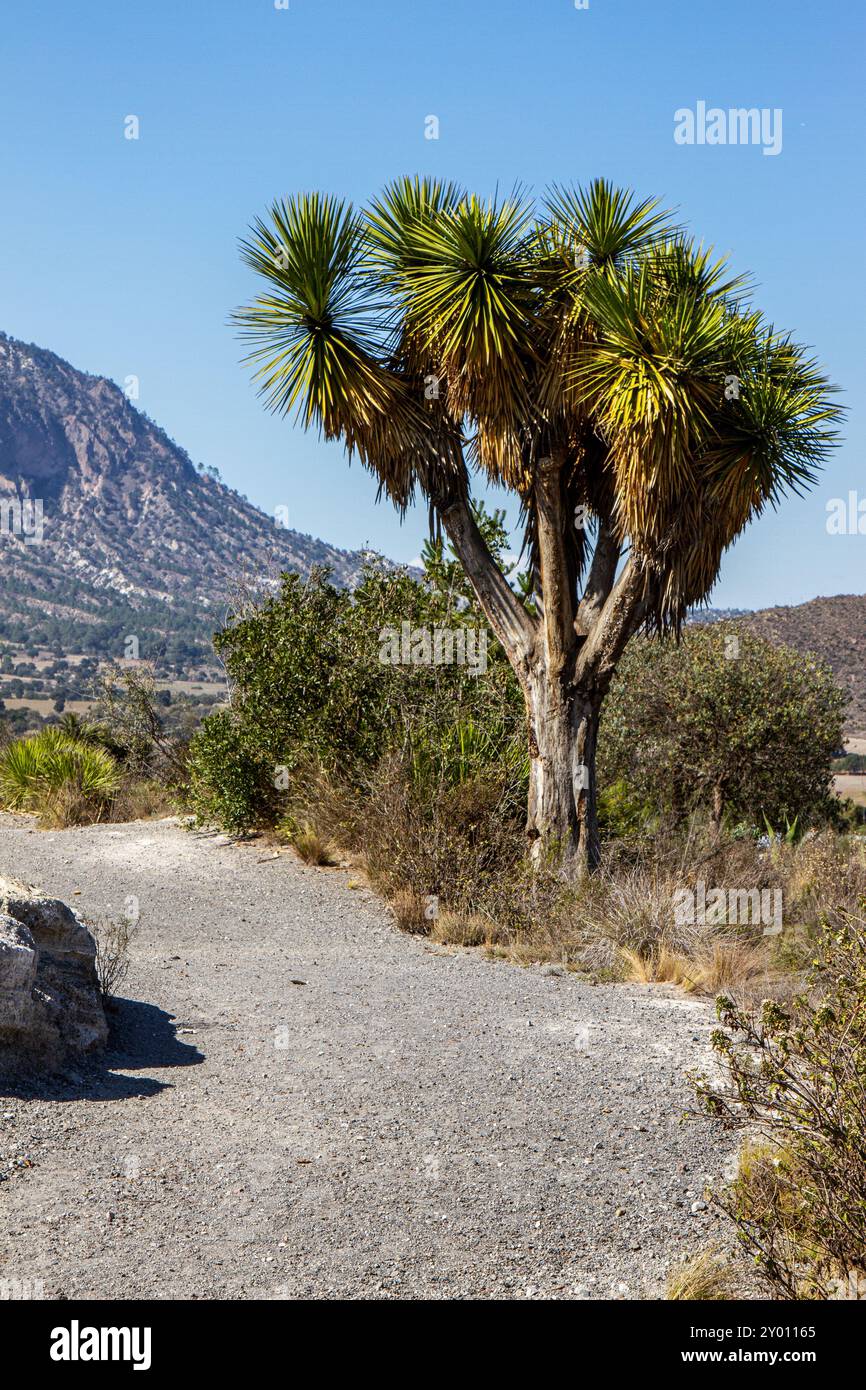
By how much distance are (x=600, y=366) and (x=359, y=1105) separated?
5698mm

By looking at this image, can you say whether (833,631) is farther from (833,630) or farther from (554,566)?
(554,566)

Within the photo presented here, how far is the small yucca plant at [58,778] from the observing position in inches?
583

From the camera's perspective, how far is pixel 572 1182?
4254mm

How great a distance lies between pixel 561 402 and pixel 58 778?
9150mm

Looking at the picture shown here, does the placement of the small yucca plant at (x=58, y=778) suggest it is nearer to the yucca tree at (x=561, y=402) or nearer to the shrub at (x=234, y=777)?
the shrub at (x=234, y=777)

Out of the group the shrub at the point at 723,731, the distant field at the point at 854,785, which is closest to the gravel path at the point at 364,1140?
the shrub at the point at 723,731

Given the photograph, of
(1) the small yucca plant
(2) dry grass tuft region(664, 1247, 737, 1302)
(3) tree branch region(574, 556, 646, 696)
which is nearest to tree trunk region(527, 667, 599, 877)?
(3) tree branch region(574, 556, 646, 696)

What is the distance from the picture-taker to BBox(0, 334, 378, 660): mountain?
3462 inches

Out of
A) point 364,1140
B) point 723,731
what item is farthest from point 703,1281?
point 723,731

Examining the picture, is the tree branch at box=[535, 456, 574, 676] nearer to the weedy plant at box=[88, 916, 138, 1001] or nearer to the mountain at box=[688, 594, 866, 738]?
the weedy plant at box=[88, 916, 138, 1001]

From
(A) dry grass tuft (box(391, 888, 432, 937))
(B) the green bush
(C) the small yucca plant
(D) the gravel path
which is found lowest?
(D) the gravel path

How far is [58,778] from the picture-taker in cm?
1524

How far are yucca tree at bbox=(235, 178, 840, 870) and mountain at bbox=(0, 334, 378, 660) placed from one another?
50.5 metres

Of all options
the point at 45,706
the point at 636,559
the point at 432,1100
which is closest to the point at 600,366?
the point at 636,559
